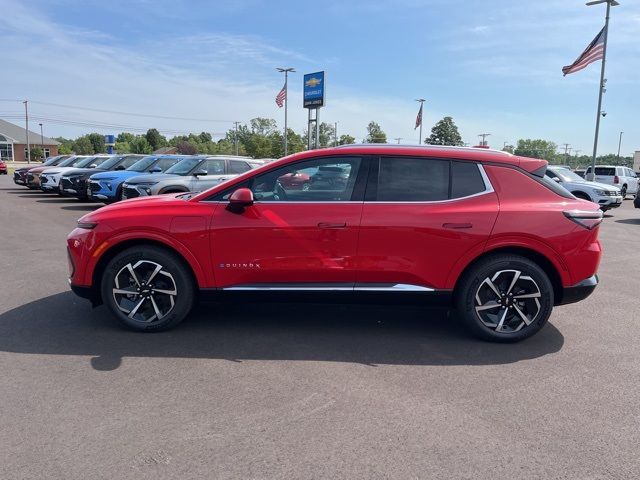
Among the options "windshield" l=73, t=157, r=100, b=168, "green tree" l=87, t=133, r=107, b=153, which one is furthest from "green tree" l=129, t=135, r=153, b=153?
"windshield" l=73, t=157, r=100, b=168

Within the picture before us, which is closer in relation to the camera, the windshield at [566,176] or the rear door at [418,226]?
the rear door at [418,226]

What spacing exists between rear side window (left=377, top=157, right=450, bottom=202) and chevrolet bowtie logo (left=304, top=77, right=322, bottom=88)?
3148 centimetres

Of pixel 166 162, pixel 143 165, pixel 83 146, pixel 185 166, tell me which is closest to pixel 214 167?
pixel 185 166

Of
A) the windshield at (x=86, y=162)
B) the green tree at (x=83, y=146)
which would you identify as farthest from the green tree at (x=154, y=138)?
the windshield at (x=86, y=162)

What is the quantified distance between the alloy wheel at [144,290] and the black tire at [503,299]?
2.67m

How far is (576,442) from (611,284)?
4741 mm

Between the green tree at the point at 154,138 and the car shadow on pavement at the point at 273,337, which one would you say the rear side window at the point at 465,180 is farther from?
Answer: the green tree at the point at 154,138

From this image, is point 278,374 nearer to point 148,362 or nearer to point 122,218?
point 148,362

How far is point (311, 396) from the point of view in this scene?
136 inches

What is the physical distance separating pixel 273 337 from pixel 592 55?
22.3 m

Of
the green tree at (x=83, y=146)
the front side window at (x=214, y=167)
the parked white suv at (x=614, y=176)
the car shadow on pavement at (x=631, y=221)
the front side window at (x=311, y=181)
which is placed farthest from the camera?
the green tree at (x=83, y=146)

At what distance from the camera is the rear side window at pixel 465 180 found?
4.51 meters

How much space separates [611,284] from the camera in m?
6.92

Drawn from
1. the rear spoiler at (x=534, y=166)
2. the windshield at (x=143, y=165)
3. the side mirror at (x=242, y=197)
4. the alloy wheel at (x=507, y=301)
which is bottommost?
the alloy wheel at (x=507, y=301)
